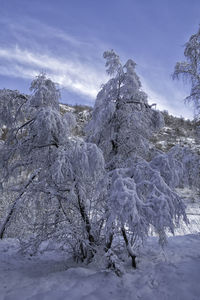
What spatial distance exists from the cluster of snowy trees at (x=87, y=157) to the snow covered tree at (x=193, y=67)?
57.0 inches

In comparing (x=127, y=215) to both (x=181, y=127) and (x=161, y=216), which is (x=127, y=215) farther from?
(x=181, y=127)

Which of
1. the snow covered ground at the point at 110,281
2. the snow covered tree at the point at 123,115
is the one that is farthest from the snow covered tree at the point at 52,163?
the snow covered tree at the point at 123,115

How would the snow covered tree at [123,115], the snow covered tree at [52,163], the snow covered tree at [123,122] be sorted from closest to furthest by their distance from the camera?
the snow covered tree at [52,163], the snow covered tree at [123,122], the snow covered tree at [123,115]

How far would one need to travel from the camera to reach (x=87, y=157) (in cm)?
342

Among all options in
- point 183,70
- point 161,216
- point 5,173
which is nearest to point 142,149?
point 161,216

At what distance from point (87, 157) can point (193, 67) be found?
13.4 feet

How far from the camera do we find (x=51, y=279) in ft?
13.2

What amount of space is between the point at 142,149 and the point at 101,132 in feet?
3.67

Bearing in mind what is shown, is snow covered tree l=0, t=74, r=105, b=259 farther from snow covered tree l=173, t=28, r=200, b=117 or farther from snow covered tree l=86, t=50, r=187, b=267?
snow covered tree l=173, t=28, r=200, b=117

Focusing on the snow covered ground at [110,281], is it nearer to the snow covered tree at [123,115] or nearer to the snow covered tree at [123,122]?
the snow covered tree at [123,122]

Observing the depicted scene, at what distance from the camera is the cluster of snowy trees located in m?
3.52

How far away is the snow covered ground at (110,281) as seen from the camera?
3.48 m

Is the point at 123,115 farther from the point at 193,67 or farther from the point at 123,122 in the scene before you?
the point at 193,67

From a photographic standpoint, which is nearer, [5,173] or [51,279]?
[51,279]
